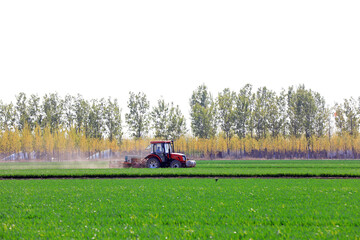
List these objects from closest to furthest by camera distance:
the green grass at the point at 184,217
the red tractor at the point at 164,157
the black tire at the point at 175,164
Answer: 1. the green grass at the point at 184,217
2. the red tractor at the point at 164,157
3. the black tire at the point at 175,164

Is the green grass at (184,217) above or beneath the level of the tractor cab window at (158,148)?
beneath

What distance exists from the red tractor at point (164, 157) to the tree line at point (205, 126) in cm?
5362

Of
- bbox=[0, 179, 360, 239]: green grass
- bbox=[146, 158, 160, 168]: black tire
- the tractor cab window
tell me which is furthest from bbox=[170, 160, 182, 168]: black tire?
bbox=[0, 179, 360, 239]: green grass

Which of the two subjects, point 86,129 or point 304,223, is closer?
point 304,223

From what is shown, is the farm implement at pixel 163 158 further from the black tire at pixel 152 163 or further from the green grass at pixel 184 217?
the green grass at pixel 184 217

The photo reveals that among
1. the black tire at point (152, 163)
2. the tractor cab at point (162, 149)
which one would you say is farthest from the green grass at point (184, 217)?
the black tire at point (152, 163)

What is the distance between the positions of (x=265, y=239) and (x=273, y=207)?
15.2ft

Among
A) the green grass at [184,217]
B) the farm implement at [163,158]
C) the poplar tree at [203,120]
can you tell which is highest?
the poplar tree at [203,120]

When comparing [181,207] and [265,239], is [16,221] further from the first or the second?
[265,239]

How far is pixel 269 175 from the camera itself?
2978 cm

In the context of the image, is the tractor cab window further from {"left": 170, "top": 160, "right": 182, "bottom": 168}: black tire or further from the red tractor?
{"left": 170, "top": 160, "right": 182, "bottom": 168}: black tire

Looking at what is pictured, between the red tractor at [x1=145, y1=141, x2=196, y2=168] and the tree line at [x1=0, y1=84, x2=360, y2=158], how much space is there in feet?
176

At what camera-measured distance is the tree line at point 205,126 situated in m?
91.4

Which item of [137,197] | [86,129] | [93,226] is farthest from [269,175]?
[86,129]
